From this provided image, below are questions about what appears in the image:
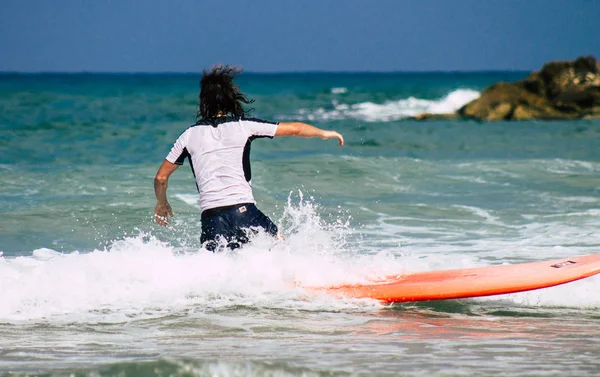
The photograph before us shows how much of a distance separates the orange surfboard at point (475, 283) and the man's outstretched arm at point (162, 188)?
1.23 m

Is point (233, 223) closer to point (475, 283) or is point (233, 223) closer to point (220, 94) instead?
point (220, 94)

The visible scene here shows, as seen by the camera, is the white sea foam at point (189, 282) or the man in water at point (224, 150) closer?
the man in water at point (224, 150)

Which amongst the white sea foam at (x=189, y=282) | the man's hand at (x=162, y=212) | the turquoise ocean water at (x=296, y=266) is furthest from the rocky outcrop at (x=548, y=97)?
the man's hand at (x=162, y=212)

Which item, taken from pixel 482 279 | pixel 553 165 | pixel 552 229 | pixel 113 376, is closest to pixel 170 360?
pixel 113 376

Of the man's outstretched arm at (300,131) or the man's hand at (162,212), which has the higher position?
the man's outstretched arm at (300,131)

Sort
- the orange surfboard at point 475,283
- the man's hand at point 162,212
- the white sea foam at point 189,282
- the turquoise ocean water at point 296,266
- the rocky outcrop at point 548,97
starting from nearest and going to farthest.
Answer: the turquoise ocean water at point 296,266 → the man's hand at point 162,212 → the white sea foam at point 189,282 → the orange surfboard at point 475,283 → the rocky outcrop at point 548,97

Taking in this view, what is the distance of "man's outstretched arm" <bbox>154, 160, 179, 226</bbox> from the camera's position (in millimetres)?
5391

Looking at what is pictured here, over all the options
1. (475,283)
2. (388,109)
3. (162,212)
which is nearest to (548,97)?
(388,109)

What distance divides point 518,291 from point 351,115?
3460cm

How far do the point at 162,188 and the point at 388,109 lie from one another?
40105 millimetres

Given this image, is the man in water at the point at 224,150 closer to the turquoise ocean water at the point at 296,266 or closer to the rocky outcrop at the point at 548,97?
the turquoise ocean water at the point at 296,266

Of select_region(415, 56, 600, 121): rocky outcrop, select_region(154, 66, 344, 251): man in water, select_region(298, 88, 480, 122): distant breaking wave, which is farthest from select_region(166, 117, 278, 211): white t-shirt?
select_region(298, 88, 480, 122): distant breaking wave

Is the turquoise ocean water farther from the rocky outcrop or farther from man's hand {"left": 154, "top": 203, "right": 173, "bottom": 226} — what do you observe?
the rocky outcrop

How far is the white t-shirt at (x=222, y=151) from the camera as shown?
5.31 meters
